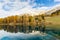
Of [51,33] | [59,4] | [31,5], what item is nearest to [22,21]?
[31,5]

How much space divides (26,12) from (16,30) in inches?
10.1

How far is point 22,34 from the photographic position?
5.96 feet

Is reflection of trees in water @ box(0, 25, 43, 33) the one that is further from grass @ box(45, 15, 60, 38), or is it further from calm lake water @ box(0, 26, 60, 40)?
grass @ box(45, 15, 60, 38)

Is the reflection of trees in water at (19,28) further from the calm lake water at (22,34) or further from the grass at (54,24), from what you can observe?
the grass at (54,24)

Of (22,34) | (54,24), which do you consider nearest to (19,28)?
(22,34)

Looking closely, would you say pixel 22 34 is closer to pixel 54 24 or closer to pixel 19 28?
pixel 19 28

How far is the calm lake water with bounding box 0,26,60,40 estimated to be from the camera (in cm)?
179

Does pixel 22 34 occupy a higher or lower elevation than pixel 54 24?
lower

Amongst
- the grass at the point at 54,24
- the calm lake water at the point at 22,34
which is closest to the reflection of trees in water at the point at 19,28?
the calm lake water at the point at 22,34

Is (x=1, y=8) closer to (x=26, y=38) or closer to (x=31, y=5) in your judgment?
(x=31, y=5)

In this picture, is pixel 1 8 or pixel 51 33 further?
pixel 1 8

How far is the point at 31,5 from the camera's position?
1.87 metres

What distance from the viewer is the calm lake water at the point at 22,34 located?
5.88ft

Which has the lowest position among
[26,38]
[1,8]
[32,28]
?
[26,38]
